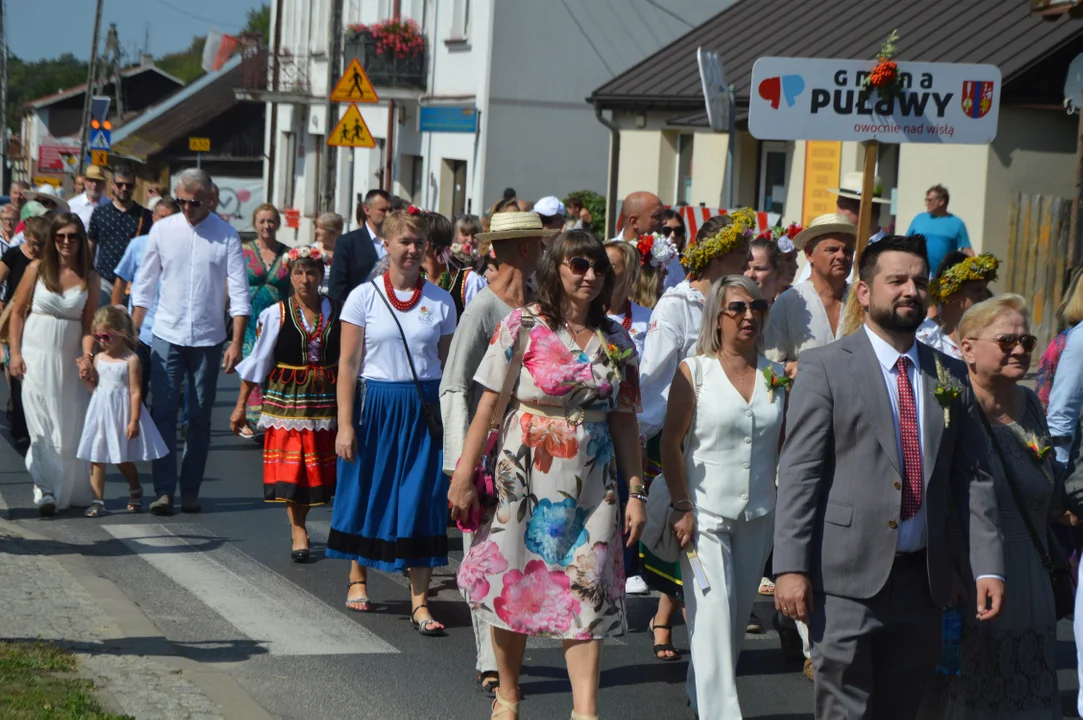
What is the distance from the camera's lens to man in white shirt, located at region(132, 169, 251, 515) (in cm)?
1052

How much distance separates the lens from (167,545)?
30.7 feet

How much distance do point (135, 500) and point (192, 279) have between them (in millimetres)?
1574

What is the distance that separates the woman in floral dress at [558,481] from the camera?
18.7 ft

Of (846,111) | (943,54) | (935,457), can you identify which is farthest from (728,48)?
(935,457)

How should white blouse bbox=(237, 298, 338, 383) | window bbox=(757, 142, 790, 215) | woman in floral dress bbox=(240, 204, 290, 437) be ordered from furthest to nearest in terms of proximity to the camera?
window bbox=(757, 142, 790, 215)
woman in floral dress bbox=(240, 204, 290, 437)
white blouse bbox=(237, 298, 338, 383)

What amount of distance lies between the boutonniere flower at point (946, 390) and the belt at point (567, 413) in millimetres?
1429

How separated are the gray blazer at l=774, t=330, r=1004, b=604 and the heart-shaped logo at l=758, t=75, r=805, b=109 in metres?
3.27

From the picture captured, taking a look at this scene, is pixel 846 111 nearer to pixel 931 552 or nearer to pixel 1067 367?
pixel 1067 367

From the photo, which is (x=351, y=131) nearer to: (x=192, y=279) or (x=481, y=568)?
(x=192, y=279)

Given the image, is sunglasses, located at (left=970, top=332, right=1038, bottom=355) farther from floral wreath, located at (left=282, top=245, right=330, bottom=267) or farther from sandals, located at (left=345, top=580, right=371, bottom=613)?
floral wreath, located at (left=282, top=245, right=330, bottom=267)

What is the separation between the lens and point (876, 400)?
4.71m

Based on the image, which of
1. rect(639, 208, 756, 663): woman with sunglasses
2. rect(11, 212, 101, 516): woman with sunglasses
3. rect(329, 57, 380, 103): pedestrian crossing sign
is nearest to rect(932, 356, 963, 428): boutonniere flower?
rect(639, 208, 756, 663): woman with sunglasses

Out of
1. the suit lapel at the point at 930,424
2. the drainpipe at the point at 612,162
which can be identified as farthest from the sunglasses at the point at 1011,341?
the drainpipe at the point at 612,162

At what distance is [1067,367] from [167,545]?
5498mm
